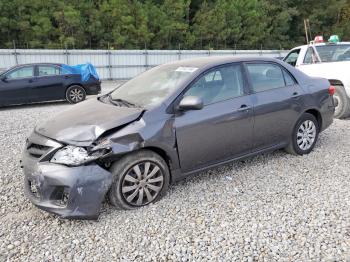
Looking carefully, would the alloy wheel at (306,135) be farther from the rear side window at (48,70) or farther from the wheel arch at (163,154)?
the rear side window at (48,70)

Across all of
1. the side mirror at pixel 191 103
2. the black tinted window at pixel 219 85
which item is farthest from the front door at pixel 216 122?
the side mirror at pixel 191 103

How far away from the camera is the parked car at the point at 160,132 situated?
→ 310 centimetres

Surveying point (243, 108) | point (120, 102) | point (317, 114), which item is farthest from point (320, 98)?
point (120, 102)

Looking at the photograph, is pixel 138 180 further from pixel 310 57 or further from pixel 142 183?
pixel 310 57

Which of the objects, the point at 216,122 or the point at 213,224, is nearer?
the point at 213,224

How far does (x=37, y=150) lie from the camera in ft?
10.9

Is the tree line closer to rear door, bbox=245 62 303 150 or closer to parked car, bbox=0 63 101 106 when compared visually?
parked car, bbox=0 63 101 106

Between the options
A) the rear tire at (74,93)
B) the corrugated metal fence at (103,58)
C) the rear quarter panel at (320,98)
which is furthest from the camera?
the corrugated metal fence at (103,58)

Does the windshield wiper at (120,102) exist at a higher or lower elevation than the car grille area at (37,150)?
higher

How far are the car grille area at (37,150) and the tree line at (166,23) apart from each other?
19200 mm

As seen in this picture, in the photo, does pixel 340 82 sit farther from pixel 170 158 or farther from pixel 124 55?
pixel 124 55

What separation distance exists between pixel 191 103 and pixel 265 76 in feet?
4.89

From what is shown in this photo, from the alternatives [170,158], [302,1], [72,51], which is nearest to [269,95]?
[170,158]

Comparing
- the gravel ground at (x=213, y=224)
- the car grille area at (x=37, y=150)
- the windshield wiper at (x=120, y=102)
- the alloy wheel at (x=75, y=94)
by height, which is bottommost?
the gravel ground at (x=213, y=224)
